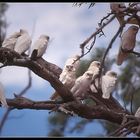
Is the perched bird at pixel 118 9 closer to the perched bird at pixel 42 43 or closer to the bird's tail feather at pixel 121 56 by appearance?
the bird's tail feather at pixel 121 56

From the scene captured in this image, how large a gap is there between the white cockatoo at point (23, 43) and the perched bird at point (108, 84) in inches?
28.2

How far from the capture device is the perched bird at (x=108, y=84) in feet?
10.2

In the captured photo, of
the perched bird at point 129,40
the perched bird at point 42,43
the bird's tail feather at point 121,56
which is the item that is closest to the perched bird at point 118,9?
the perched bird at point 129,40

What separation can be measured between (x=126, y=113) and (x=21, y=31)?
6.06 feet

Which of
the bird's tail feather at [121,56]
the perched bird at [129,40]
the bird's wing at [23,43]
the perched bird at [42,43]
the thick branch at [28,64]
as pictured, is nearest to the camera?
the thick branch at [28,64]

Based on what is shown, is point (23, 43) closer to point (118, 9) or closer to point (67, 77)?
point (67, 77)

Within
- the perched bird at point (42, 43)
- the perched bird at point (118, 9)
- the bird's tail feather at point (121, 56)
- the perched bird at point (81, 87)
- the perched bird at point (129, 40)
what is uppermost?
the perched bird at point (118, 9)

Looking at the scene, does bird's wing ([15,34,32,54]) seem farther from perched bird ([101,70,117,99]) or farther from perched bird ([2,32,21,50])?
perched bird ([101,70,117,99])

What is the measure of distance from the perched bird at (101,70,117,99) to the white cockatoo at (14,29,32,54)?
717mm

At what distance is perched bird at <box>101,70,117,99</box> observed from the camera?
311 centimetres

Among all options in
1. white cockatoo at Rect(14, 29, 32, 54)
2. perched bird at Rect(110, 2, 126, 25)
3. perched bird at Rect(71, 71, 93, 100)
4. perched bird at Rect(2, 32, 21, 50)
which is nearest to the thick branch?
perched bird at Rect(71, 71, 93, 100)

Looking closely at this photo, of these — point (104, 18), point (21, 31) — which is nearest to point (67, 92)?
point (104, 18)

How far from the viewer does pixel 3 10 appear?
27.3 ft

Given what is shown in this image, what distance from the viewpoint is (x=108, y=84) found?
3566 mm
